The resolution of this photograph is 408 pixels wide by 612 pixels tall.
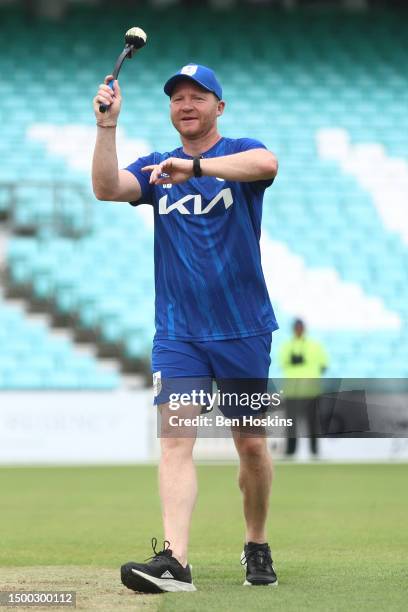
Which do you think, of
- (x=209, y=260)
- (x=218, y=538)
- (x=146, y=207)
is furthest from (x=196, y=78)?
(x=146, y=207)

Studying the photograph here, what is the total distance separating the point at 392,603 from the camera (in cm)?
527

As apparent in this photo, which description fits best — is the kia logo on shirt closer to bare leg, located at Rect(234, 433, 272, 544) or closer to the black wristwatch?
the black wristwatch

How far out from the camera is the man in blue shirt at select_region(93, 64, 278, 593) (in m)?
5.80

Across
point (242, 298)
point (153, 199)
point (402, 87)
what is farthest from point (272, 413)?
point (402, 87)

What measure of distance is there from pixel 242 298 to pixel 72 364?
573 inches

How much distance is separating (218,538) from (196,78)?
3655mm

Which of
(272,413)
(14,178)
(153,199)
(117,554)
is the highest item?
(14,178)

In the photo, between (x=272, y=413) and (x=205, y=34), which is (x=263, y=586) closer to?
(x=272, y=413)

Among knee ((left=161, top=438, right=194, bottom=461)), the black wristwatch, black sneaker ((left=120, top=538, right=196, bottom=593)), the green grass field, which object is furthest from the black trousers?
the black wristwatch

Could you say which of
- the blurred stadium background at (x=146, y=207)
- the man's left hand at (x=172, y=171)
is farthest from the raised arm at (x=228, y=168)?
the blurred stadium background at (x=146, y=207)

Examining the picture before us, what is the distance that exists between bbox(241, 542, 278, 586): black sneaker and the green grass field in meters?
0.08

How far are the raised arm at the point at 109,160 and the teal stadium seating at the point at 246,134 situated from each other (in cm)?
1460

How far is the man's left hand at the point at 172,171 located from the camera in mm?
5504

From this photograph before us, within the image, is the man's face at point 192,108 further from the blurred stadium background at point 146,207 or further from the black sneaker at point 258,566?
the blurred stadium background at point 146,207
